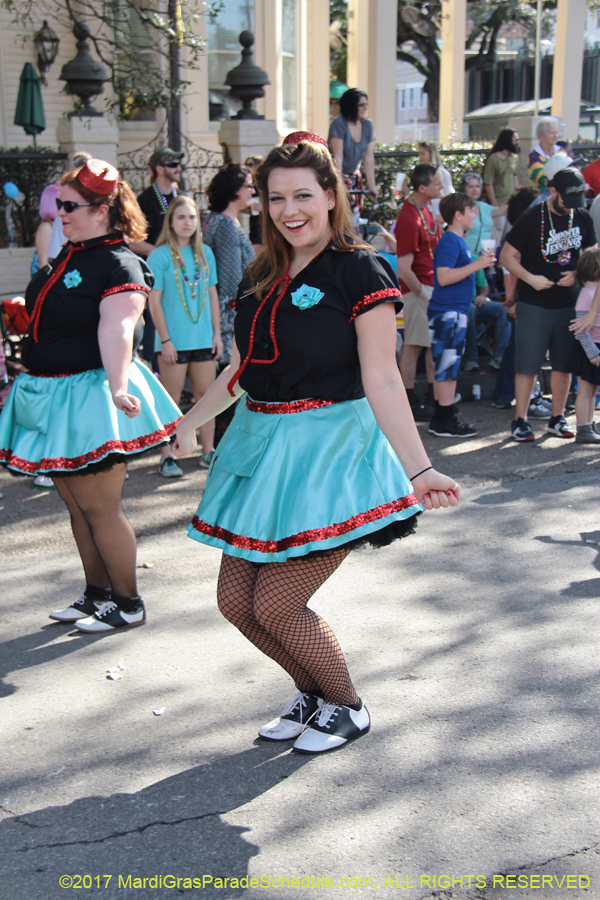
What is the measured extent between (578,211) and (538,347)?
1.09m

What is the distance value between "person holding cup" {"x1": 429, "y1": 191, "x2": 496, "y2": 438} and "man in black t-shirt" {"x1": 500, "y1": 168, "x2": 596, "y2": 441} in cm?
34

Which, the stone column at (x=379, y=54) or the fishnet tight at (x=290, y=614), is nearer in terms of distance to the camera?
the fishnet tight at (x=290, y=614)

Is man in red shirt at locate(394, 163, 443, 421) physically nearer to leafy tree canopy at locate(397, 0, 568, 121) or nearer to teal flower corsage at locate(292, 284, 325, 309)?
teal flower corsage at locate(292, 284, 325, 309)

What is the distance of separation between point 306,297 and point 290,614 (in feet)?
3.40

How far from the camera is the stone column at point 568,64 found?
79.8 ft

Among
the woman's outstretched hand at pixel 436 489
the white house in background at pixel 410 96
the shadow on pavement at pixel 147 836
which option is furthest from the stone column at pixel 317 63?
the white house in background at pixel 410 96

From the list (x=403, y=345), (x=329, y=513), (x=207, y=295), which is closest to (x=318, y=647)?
(x=329, y=513)

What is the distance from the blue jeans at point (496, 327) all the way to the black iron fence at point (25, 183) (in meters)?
5.60

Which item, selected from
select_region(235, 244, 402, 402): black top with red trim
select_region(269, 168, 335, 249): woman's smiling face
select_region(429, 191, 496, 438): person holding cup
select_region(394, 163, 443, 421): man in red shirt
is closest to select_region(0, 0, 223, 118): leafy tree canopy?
select_region(394, 163, 443, 421): man in red shirt

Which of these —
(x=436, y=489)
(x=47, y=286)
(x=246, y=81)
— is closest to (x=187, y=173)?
(x=246, y=81)

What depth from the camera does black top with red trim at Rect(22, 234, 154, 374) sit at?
13.4 feet

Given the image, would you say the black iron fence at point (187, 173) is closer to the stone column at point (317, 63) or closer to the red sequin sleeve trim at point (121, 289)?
the stone column at point (317, 63)

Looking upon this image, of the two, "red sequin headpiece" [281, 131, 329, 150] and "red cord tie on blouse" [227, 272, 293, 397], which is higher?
"red sequin headpiece" [281, 131, 329, 150]

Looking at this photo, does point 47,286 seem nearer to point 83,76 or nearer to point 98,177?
point 98,177
